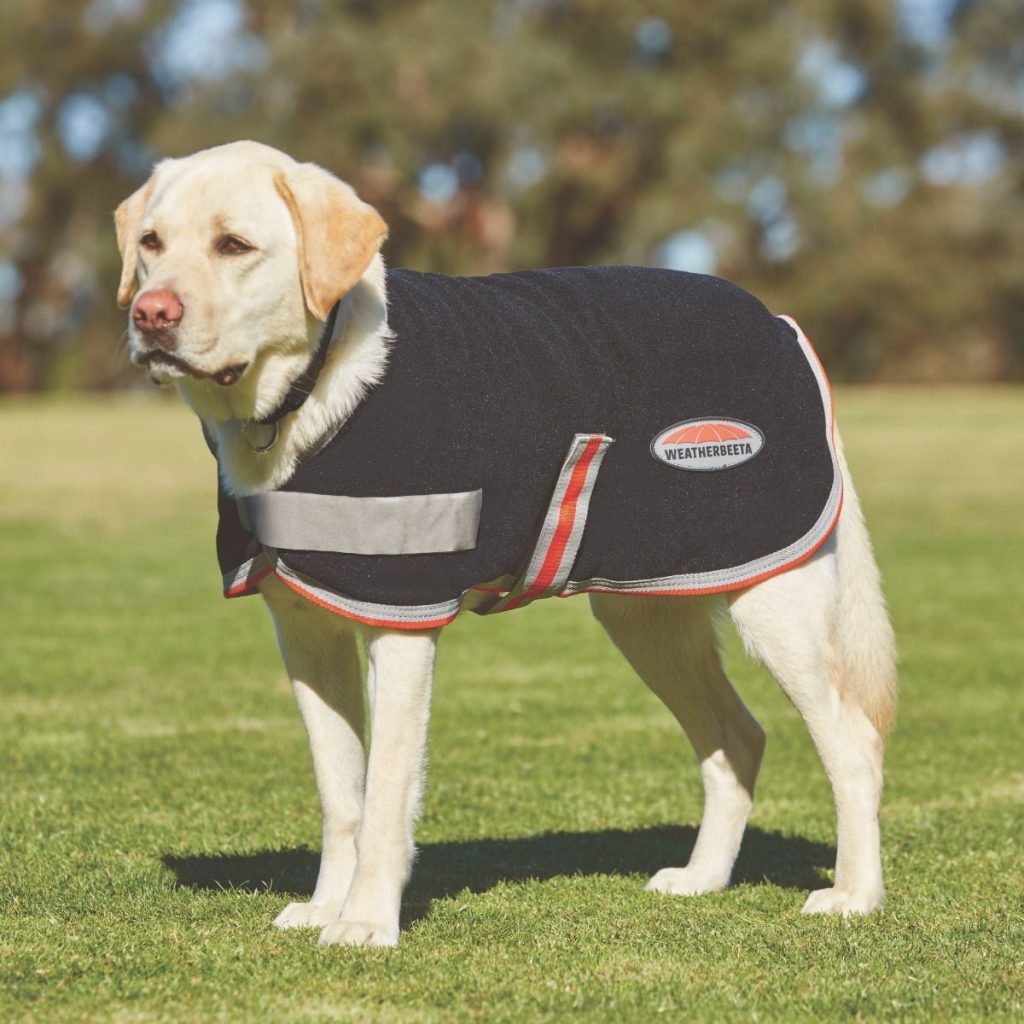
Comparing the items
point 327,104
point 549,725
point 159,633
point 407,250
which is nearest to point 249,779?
point 549,725

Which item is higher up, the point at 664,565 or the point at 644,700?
the point at 664,565

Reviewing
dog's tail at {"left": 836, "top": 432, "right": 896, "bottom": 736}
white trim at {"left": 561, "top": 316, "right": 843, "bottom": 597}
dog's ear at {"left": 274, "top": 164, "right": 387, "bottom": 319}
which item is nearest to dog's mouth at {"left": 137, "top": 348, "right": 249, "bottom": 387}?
dog's ear at {"left": 274, "top": 164, "right": 387, "bottom": 319}

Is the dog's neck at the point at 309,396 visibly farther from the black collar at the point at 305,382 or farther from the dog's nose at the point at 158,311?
the dog's nose at the point at 158,311

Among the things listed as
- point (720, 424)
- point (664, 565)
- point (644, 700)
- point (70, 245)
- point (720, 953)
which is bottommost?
point (70, 245)

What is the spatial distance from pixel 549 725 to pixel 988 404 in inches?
972

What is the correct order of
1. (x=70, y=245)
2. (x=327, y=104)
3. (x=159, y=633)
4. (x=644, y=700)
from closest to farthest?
(x=644, y=700) < (x=159, y=633) < (x=327, y=104) < (x=70, y=245)

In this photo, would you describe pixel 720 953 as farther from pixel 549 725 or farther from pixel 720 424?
pixel 549 725

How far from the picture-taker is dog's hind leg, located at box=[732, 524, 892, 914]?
466cm

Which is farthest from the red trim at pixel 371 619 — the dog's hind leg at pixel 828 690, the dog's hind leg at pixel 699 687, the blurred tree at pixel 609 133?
the blurred tree at pixel 609 133

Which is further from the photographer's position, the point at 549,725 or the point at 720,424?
the point at 549,725

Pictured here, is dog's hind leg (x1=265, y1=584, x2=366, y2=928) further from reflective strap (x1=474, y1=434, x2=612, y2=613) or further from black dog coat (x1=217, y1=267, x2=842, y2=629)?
reflective strap (x1=474, y1=434, x2=612, y2=613)

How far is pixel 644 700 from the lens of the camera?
823 centimetres

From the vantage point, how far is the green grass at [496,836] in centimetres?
378

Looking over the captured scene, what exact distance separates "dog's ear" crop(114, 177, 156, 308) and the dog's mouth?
0.42 m
